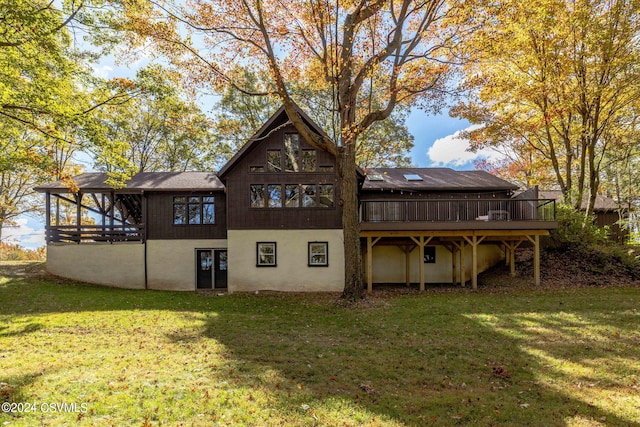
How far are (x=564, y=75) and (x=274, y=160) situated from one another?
43.6 feet

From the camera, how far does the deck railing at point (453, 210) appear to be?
46.6 ft

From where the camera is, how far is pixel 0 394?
14.2ft

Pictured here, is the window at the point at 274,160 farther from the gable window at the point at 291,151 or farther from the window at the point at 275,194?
the window at the point at 275,194

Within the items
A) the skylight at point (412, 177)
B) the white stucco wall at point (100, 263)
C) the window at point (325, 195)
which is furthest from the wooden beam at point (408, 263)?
the white stucco wall at point (100, 263)

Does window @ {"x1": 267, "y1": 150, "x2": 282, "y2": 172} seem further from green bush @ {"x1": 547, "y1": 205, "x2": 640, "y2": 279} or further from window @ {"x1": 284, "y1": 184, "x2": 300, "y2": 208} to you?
green bush @ {"x1": 547, "y1": 205, "x2": 640, "y2": 279}

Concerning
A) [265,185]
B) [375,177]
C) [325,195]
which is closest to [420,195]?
[375,177]

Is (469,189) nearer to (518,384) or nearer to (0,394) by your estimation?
(518,384)

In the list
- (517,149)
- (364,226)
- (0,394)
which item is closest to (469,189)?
(364,226)

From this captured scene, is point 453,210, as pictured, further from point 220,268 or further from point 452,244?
point 220,268

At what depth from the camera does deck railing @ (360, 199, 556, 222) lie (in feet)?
46.6

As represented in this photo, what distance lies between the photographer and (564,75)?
49.7 ft

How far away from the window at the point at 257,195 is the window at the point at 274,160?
2.97 ft

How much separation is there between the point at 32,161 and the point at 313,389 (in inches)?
456

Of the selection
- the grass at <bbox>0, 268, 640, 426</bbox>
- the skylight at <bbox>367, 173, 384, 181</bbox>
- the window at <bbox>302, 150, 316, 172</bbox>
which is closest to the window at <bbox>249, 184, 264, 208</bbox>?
the window at <bbox>302, 150, 316, 172</bbox>
